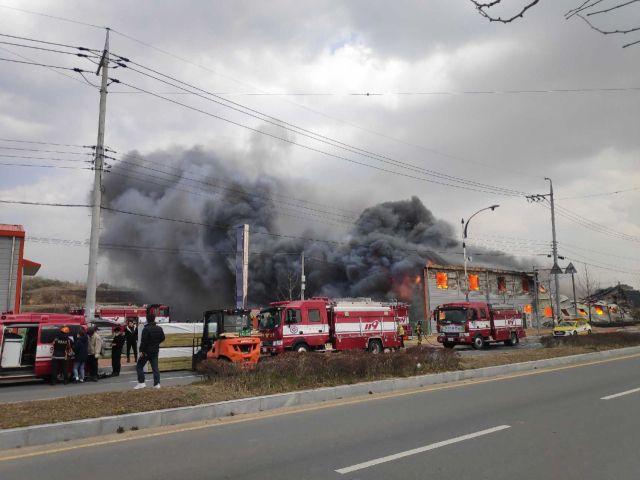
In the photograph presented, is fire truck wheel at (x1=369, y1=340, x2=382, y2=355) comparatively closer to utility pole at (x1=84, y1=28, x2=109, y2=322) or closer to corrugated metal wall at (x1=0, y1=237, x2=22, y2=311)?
utility pole at (x1=84, y1=28, x2=109, y2=322)

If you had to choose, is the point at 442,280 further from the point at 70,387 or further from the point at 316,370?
the point at 70,387

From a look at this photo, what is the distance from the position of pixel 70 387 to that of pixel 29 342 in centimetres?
253

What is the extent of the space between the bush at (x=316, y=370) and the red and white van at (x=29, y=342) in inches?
249

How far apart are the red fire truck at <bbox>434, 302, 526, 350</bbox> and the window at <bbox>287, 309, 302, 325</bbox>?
1088cm

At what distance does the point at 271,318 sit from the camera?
1872 cm

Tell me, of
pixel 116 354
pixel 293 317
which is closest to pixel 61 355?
pixel 116 354

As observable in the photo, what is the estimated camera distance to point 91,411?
7.12 meters

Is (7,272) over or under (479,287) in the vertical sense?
under

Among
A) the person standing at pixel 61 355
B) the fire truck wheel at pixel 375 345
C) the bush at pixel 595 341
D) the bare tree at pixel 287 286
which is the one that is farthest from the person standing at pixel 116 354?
the bare tree at pixel 287 286

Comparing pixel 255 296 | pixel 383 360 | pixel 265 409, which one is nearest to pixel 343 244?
pixel 255 296

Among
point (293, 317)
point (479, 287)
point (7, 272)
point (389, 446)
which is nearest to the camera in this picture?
point (389, 446)

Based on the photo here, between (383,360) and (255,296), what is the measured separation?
4912cm

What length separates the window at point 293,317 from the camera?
1855 centimetres

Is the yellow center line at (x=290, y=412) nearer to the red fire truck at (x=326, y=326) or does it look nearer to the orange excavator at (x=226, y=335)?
the orange excavator at (x=226, y=335)
